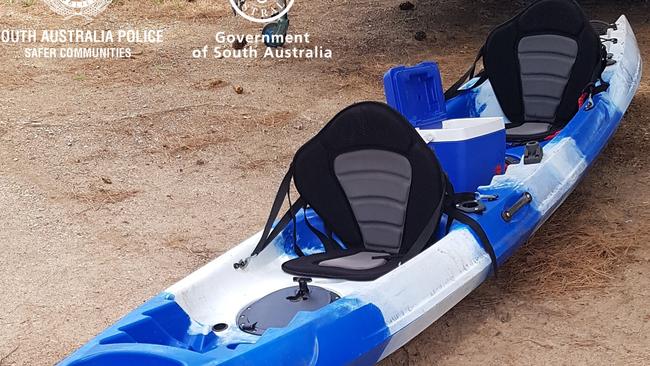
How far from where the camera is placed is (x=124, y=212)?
5555mm

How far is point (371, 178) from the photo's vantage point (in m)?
4.04

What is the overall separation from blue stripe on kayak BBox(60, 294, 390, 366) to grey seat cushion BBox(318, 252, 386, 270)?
18.8 inches

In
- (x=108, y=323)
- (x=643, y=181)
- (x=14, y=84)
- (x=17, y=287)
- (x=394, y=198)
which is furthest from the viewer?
(x=14, y=84)

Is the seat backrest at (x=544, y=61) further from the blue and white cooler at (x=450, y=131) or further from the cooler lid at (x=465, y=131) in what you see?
the cooler lid at (x=465, y=131)

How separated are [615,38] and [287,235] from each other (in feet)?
9.78

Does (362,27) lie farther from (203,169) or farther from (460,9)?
(203,169)

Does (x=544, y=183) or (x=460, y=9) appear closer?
(x=544, y=183)

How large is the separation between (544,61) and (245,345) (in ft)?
10.2

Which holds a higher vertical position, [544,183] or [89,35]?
[544,183]

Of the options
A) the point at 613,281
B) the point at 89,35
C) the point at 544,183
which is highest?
the point at 544,183

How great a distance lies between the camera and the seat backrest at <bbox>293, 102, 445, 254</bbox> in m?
3.88

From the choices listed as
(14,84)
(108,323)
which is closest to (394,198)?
(108,323)

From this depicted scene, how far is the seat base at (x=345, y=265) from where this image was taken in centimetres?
383

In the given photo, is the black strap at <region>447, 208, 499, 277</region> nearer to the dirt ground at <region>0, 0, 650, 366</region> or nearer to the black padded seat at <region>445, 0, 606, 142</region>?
the dirt ground at <region>0, 0, 650, 366</region>
